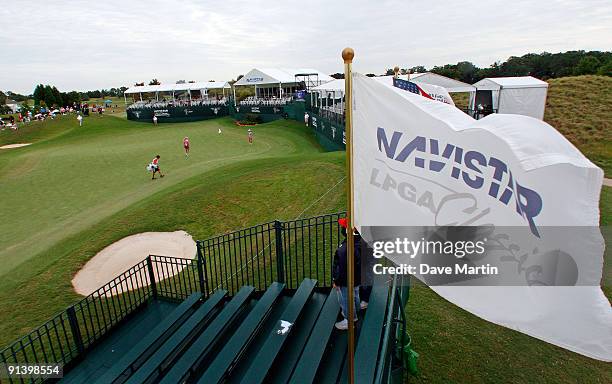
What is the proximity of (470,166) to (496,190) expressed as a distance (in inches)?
10.4

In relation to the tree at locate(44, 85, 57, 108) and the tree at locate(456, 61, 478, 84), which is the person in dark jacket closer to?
the tree at locate(456, 61, 478, 84)

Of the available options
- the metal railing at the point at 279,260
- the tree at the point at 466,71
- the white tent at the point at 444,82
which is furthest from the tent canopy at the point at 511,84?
the tree at the point at 466,71

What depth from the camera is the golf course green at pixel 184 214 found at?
5.95 m

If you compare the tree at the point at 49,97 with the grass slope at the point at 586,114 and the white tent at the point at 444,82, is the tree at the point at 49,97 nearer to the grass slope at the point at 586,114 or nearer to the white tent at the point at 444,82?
the white tent at the point at 444,82

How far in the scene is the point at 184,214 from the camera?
1355cm

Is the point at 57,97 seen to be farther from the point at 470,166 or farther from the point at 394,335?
the point at 470,166

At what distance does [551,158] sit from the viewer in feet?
8.15

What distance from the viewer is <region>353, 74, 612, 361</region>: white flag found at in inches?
93.9

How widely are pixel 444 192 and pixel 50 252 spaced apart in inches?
506

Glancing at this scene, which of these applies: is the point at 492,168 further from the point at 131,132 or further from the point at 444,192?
the point at 131,132

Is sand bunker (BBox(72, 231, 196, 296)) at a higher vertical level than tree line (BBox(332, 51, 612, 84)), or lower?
lower

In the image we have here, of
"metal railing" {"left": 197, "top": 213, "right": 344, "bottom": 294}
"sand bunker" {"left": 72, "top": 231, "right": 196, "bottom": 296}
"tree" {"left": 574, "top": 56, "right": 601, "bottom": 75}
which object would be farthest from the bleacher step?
"tree" {"left": 574, "top": 56, "right": 601, "bottom": 75}

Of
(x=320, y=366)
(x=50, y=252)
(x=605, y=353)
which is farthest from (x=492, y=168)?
(x=50, y=252)

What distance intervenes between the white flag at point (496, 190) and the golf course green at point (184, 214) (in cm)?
351
